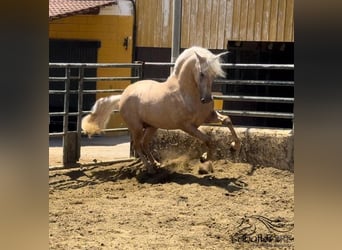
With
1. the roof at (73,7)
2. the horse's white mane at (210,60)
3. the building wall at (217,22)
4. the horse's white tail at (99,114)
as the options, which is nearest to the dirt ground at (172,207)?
the horse's white tail at (99,114)

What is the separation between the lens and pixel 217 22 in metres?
11.6

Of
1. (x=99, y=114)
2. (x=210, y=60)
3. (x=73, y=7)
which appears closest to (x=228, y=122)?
(x=210, y=60)

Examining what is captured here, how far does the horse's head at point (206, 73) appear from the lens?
673cm

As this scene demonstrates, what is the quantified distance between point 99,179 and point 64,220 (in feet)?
6.59

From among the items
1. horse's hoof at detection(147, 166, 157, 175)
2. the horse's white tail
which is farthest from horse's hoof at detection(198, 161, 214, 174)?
the horse's white tail

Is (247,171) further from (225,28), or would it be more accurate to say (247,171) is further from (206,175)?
(225,28)

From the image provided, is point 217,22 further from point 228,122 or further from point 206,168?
point 206,168

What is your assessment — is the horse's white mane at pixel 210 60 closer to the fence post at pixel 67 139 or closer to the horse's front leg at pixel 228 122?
the horse's front leg at pixel 228 122

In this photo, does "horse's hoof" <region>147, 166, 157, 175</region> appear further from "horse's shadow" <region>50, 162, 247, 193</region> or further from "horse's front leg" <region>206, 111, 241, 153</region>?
"horse's front leg" <region>206, 111, 241, 153</region>

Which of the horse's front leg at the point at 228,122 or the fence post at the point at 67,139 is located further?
the fence post at the point at 67,139

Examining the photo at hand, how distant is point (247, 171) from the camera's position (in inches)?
284

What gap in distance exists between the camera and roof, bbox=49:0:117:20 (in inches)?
475

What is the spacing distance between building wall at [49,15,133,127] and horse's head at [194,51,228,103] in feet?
19.2
